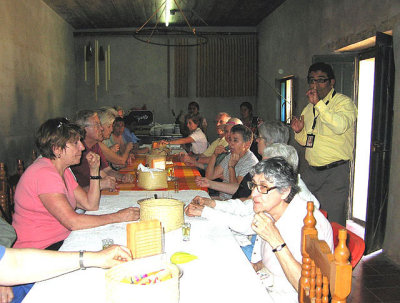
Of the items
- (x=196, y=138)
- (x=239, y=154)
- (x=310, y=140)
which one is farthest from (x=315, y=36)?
(x=239, y=154)

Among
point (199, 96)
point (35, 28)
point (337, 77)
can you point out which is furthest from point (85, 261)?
point (199, 96)

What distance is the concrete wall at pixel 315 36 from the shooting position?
3.80m

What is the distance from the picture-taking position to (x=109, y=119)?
4.51m

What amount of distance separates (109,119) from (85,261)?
327cm

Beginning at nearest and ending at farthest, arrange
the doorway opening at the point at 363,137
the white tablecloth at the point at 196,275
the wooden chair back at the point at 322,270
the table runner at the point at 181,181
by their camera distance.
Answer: the wooden chair back at the point at 322,270 < the white tablecloth at the point at 196,275 < the table runner at the point at 181,181 < the doorway opening at the point at 363,137

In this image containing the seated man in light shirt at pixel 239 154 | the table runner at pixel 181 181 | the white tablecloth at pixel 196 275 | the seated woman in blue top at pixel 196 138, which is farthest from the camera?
the seated woman in blue top at pixel 196 138

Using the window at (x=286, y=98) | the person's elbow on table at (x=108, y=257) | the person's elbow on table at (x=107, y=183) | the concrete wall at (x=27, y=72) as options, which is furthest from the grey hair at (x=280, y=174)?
the window at (x=286, y=98)

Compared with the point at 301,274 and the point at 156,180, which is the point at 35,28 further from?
the point at 301,274

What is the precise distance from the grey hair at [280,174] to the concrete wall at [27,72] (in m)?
4.89

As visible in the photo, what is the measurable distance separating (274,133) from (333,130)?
790mm

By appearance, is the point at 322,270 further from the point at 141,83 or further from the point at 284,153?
the point at 141,83

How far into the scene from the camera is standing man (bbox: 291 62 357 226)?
11.9ft

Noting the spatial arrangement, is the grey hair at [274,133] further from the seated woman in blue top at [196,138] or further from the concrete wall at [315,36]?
the seated woman in blue top at [196,138]

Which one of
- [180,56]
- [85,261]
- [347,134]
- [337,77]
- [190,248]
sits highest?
[180,56]
